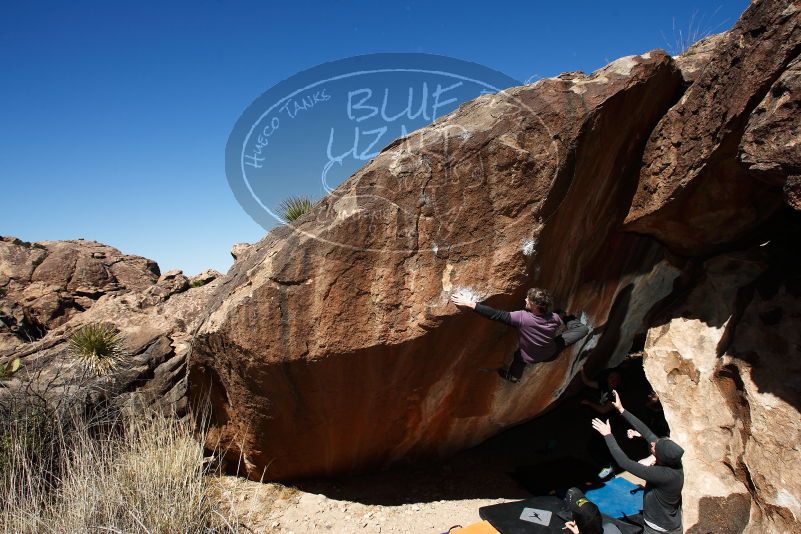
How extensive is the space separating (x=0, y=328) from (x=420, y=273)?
699cm

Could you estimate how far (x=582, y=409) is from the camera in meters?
7.09

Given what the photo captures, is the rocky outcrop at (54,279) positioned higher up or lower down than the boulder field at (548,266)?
higher up

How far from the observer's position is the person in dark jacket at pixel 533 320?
413 centimetres

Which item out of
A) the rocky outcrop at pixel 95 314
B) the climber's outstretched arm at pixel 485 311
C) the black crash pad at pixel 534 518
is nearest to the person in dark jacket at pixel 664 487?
the black crash pad at pixel 534 518

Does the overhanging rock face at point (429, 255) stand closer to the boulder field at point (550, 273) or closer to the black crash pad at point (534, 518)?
the boulder field at point (550, 273)

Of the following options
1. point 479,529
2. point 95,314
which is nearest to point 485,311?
point 479,529

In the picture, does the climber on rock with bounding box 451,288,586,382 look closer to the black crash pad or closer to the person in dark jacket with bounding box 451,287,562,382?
the person in dark jacket with bounding box 451,287,562,382

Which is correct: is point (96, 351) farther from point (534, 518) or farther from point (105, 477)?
point (534, 518)

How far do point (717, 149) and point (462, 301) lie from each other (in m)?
2.53

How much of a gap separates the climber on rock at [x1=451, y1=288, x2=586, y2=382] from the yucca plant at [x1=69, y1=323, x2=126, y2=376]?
4.27m

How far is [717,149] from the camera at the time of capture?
416cm

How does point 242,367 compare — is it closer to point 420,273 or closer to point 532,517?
point 420,273

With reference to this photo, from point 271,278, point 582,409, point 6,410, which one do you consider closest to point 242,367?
point 271,278

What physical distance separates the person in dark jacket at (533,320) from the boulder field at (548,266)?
152 millimetres
